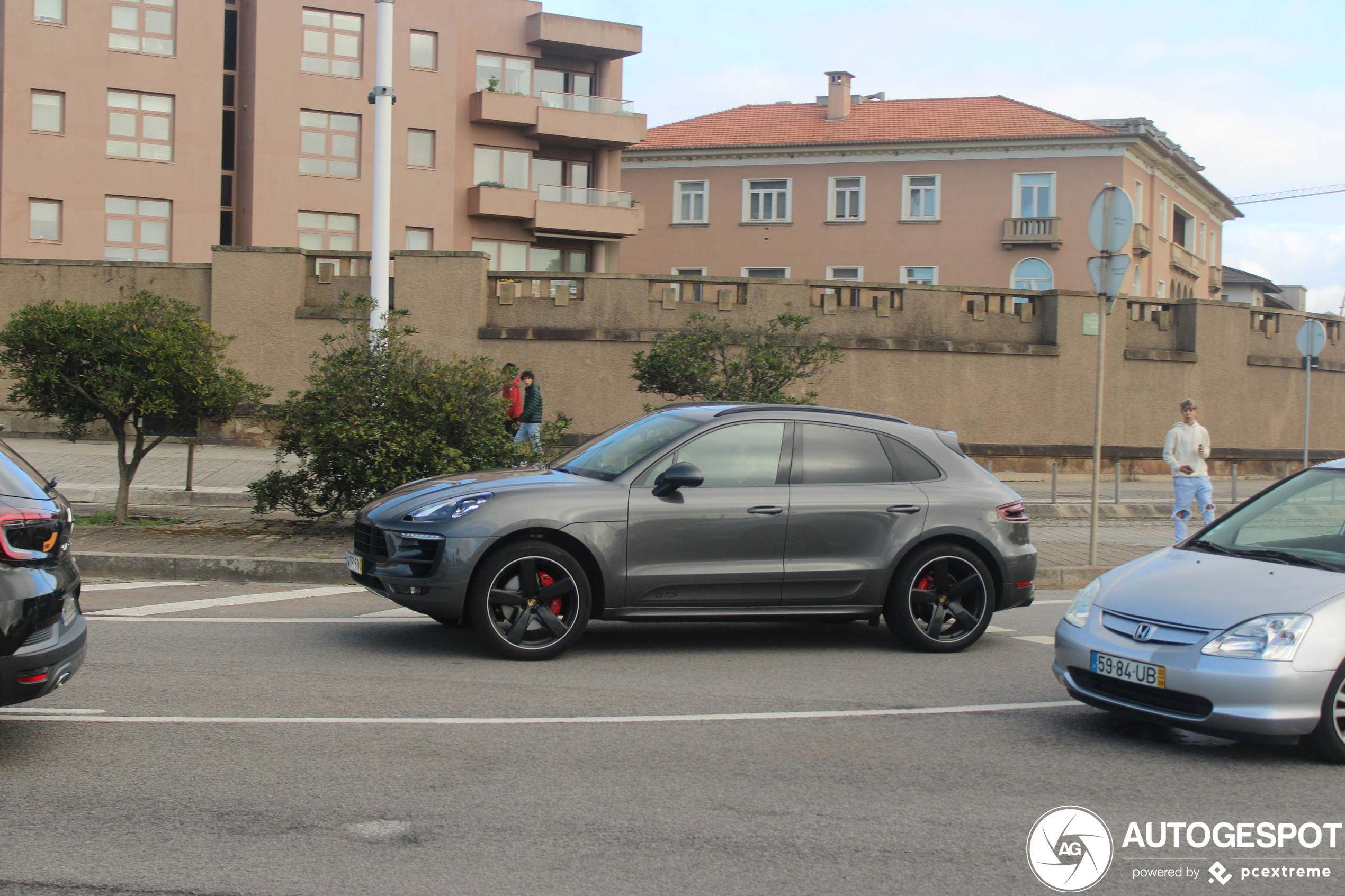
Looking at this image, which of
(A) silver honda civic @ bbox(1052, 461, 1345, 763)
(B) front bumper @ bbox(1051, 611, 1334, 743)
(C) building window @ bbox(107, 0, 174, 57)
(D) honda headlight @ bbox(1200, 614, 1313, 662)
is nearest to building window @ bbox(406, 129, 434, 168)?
(C) building window @ bbox(107, 0, 174, 57)

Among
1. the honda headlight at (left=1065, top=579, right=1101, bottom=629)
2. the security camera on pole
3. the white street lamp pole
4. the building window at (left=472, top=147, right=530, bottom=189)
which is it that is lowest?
the honda headlight at (left=1065, top=579, right=1101, bottom=629)

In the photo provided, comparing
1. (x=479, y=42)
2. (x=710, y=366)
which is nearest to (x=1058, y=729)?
(x=710, y=366)

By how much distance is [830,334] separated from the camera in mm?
25016

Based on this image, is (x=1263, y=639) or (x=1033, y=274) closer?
(x=1263, y=639)

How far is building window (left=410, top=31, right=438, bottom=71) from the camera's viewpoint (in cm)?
4025

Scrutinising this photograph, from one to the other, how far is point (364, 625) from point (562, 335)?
16457 millimetres

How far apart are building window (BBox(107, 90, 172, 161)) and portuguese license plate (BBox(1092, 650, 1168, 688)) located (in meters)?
38.2

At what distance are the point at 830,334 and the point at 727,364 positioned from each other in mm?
7934

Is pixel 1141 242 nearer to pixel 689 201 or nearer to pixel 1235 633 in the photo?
pixel 689 201

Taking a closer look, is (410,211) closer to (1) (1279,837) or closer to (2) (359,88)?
(2) (359,88)

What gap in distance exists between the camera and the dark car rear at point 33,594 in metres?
4.62

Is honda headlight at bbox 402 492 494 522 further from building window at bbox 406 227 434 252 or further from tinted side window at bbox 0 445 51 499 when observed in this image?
building window at bbox 406 227 434 252

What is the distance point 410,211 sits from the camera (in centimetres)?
4019

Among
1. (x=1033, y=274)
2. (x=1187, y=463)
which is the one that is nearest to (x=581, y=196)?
(x=1033, y=274)
